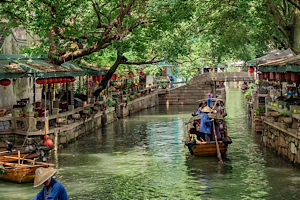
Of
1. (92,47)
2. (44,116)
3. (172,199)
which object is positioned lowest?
(172,199)

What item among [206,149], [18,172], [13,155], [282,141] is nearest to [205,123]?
[206,149]

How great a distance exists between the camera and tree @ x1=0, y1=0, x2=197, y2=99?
2012cm

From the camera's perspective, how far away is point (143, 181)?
16406 millimetres

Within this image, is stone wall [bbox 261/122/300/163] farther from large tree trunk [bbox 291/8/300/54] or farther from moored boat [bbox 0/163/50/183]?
moored boat [bbox 0/163/50/183]

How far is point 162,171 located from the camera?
1805 cm

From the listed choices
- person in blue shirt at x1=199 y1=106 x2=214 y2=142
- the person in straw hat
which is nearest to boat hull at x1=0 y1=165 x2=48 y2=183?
person in blue shirt at x1=199 y1=106 x2=214 y2=142

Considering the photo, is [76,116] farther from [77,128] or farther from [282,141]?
[282,141]

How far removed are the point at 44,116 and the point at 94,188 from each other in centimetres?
652

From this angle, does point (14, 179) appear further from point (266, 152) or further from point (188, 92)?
point (188, 92)

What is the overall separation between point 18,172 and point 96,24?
11435 mm

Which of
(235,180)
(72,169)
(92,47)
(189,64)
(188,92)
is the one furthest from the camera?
(188,92)

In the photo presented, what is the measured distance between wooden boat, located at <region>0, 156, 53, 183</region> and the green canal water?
23cm

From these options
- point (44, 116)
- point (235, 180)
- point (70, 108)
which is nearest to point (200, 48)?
point (70, 108)

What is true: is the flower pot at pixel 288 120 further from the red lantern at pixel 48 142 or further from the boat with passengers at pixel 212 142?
the red lantern at pixel 48 142
